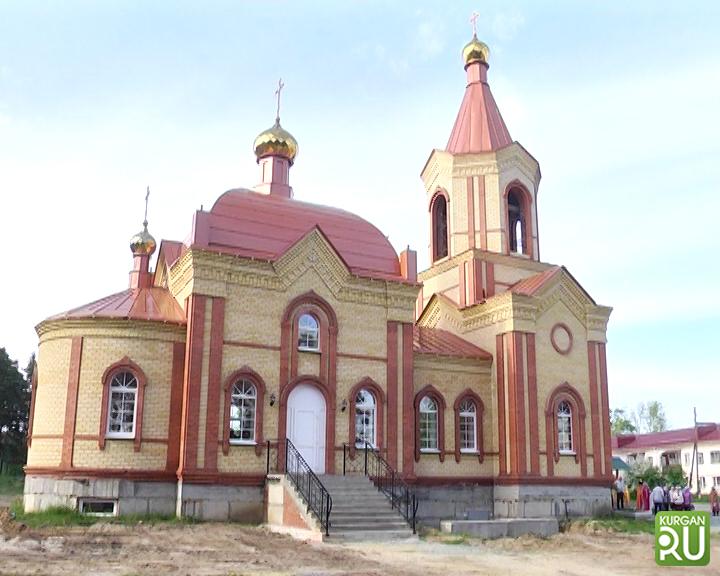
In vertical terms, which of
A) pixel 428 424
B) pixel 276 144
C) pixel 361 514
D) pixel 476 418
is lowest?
pixel 361 514

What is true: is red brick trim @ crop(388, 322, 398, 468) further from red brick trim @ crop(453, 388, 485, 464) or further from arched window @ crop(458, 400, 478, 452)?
arched window @ crop(458, 400, 478, 452)

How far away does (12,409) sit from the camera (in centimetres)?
Answer: 4353

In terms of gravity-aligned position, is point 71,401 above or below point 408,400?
below

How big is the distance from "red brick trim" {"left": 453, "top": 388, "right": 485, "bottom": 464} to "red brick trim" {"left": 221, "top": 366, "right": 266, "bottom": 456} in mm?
5987

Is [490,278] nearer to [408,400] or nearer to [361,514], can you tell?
[408,400]

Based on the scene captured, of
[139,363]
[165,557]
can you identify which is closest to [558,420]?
[139,363]

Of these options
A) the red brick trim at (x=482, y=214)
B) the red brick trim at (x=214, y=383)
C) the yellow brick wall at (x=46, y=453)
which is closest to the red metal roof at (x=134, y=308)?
the red brick trim at (x=214, y=383)

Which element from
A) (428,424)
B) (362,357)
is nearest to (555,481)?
(428,424)

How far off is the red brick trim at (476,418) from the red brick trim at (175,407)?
777 centimetres

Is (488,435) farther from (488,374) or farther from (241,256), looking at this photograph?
(241,256)

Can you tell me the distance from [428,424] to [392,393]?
1.94 meters

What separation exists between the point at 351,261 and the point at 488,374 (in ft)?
17.4

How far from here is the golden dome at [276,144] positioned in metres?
23.2

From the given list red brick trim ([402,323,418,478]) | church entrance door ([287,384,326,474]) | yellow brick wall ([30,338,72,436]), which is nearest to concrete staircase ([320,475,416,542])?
church entrance door ([287,384,326,474])
